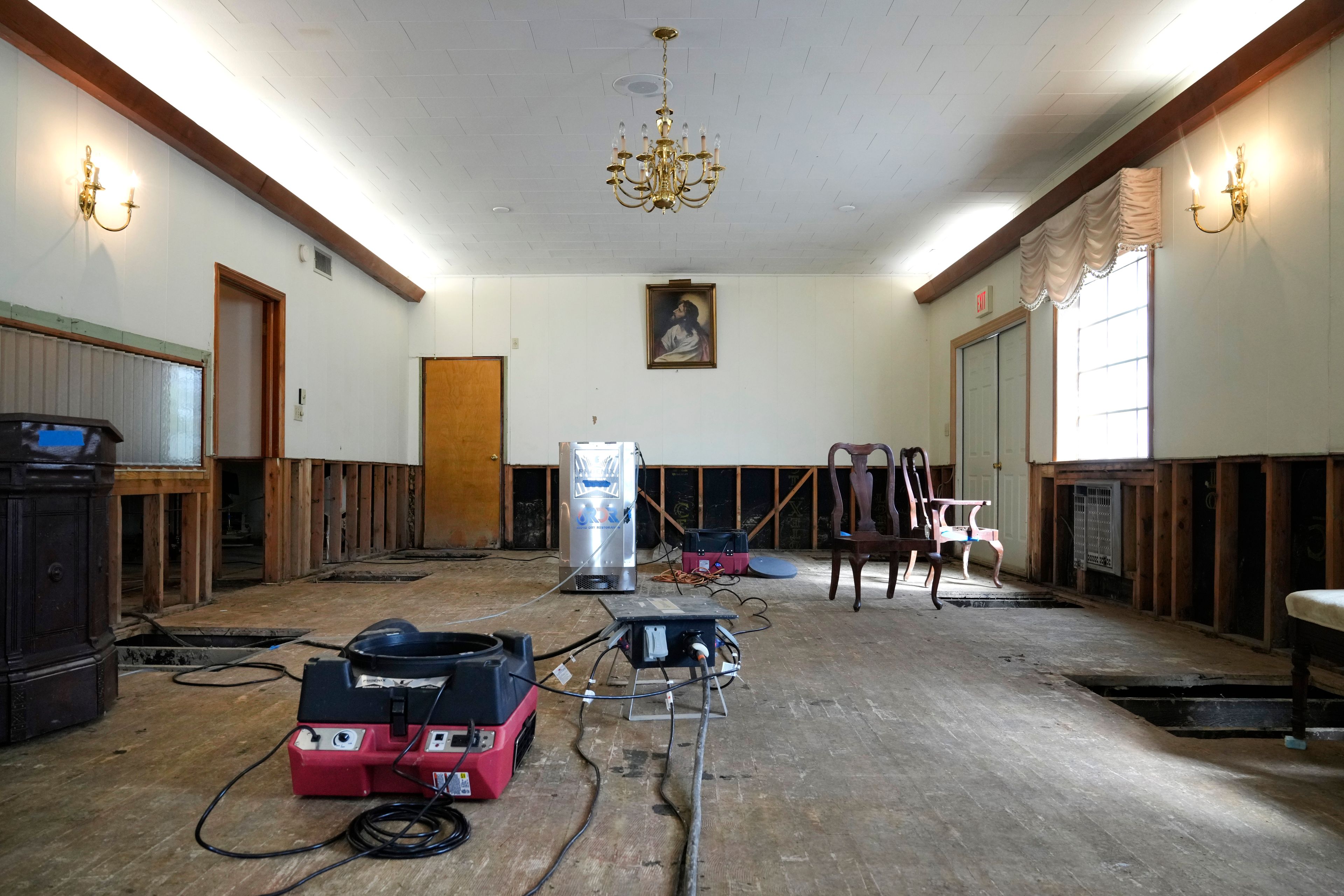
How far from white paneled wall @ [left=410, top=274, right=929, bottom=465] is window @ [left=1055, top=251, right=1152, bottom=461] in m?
3.15

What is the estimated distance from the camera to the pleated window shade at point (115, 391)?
351cm

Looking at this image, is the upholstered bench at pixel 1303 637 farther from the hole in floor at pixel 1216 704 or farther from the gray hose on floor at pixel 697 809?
the gray hose on floor at pixel 697 809

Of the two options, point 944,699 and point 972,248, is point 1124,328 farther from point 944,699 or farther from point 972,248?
point 944,699

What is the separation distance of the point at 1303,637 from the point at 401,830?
277cm

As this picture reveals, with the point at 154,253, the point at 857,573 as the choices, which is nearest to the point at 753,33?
the point at 857,573

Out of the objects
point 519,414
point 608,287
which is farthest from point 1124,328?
point 519,414

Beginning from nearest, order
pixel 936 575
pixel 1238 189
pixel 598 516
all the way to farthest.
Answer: pixel 1238 189
pixel 936 575
pixel 598 516

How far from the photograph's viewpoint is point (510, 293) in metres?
9.16

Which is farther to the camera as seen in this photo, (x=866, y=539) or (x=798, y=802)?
(x=866, y=539)

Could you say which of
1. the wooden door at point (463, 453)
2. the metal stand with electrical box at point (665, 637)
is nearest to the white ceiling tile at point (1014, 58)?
the metal stand with electrical box at point (665, 637)

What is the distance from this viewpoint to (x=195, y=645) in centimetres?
408

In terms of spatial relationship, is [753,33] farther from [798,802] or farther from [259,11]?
[798,802]

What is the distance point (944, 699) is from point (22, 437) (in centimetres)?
339

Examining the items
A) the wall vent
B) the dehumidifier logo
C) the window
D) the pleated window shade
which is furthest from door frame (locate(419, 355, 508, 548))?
the wall vent
